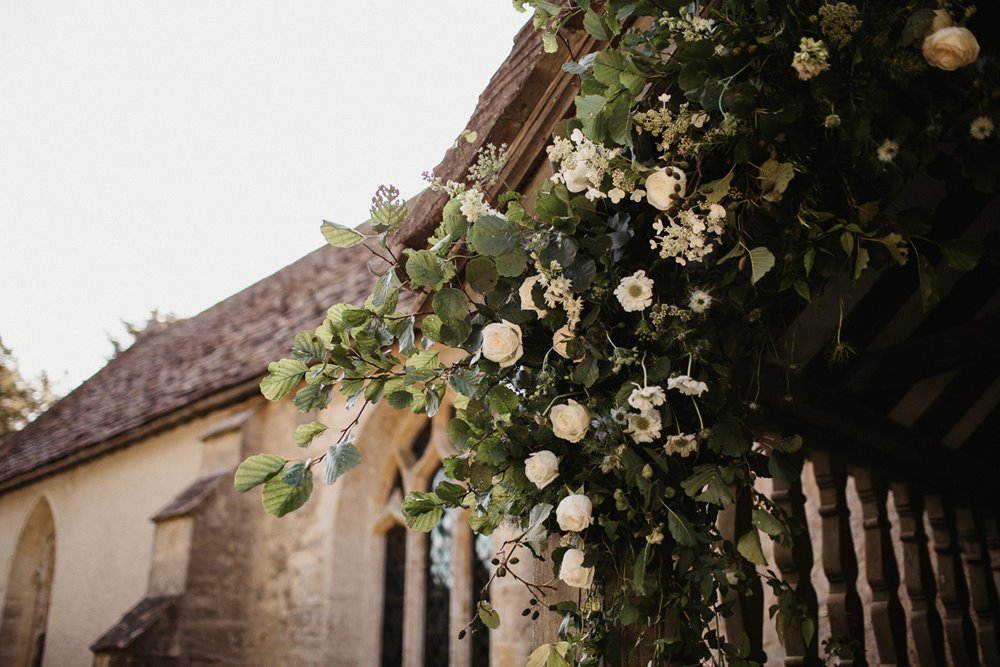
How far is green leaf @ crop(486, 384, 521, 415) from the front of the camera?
5.85 ft

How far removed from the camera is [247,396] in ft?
24.7

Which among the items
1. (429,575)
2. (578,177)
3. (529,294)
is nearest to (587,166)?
(578,177)

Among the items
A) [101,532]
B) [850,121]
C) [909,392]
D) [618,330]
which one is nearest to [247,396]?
[101,532]

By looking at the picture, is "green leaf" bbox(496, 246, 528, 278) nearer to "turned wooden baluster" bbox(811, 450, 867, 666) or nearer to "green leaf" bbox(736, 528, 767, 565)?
"green leaf" bbox(736, 528, 767, 565)

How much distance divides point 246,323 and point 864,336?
867 centimetres

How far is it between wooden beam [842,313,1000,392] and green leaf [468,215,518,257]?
1949mm

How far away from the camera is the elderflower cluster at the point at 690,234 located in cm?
160

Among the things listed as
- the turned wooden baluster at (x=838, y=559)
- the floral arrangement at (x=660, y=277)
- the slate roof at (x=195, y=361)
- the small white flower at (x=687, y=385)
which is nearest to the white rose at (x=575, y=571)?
the floral arrangement at (x=660, y=277)

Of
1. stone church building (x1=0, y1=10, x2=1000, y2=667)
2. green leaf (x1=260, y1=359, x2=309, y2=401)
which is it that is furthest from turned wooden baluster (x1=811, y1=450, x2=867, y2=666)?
green leaf (x1=260, y1=359, x2=309, y2=401)

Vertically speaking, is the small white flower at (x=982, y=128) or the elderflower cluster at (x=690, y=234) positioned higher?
the small white flower at (x=982, y=128)

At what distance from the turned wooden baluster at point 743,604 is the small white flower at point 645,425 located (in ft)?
2.45

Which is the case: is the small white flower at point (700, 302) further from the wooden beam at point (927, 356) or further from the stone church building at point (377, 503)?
the wooden beam at point (927, 356)

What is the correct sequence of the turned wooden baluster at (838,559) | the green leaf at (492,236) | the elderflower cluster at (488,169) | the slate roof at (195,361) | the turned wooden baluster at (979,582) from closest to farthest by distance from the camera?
the green leaf at (492,236)
the elderflower cluster at (488,169)
the turned wooden baluster at (838,559)
the turned wooden baluster at (979,582)
the slate roof at (195,361)

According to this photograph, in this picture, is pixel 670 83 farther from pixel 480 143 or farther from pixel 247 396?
pixel 247 396
